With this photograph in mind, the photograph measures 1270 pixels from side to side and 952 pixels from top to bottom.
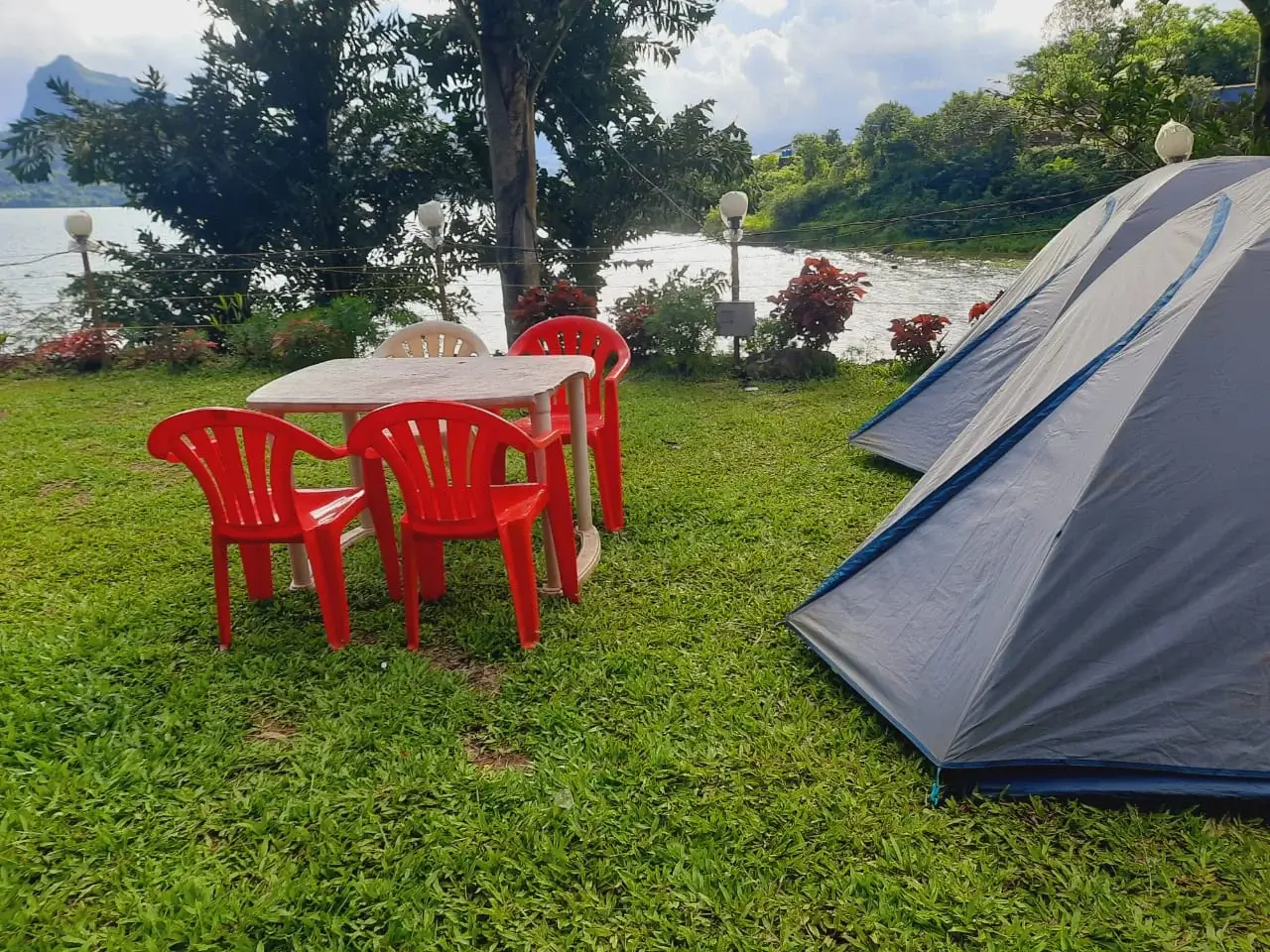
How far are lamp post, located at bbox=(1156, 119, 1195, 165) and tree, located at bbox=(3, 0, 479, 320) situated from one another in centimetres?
793

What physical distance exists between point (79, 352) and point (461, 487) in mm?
7430

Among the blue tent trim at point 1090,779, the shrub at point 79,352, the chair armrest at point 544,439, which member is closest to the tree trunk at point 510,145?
the shrub at point 79,352

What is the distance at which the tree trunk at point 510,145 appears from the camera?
26.8ft

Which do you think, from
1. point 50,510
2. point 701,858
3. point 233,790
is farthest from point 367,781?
point 50,510

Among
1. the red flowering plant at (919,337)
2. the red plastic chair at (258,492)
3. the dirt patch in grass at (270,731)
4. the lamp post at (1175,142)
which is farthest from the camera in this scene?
the red flowering plant at (919,337)

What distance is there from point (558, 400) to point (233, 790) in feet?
8.08

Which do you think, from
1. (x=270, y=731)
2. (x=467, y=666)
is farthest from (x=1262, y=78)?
(x=270, y=731)

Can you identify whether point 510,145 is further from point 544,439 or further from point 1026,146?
point 1026,146

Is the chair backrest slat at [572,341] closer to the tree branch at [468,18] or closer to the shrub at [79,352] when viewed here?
the tree branch at [468,18]

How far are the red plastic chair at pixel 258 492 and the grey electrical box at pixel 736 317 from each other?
478 centimetres

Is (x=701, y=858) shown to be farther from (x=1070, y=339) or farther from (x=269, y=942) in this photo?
(x=1070, y=339)

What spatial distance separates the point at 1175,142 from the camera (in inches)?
212

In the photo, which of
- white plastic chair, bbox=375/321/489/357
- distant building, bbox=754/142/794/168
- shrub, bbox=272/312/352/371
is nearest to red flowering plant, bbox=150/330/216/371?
shrub, bbox=272/312/352/371

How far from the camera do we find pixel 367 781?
7.00ft
